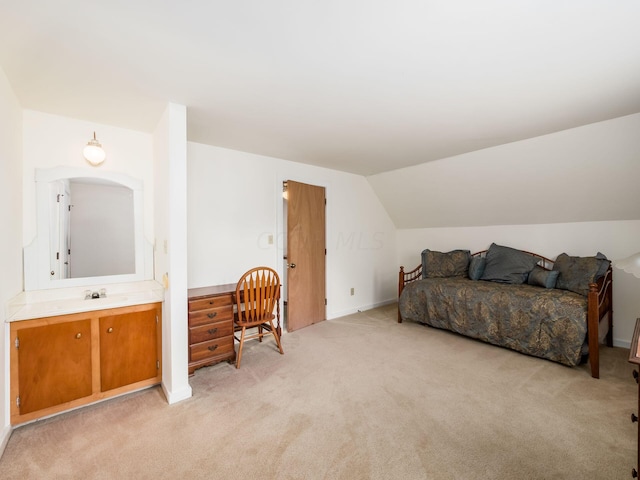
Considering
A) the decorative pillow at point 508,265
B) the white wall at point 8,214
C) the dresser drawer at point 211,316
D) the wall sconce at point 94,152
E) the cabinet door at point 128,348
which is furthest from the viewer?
the decorative pillow at point 508,265

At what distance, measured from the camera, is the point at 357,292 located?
4719 mm

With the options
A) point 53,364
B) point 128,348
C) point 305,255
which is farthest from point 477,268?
point 53,364

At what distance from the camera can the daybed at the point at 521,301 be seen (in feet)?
8.55

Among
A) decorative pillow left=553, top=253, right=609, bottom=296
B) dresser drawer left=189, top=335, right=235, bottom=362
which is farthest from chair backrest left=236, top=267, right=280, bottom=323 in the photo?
decorative pillow left=553, top=253, right=609, bottom=296

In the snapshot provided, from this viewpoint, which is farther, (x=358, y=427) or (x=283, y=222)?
(x=283, y=222)

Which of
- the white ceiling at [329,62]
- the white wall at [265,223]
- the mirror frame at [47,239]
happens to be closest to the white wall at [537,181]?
the white ceiling at [329,62]

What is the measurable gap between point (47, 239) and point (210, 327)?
148 cm

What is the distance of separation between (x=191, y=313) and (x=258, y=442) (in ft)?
4.11

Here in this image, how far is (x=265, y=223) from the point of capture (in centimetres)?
368

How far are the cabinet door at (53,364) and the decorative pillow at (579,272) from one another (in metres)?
4.46

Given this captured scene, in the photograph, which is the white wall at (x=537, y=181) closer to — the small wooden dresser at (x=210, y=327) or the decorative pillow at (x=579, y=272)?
the decorative pillow at (x=579, y=272)

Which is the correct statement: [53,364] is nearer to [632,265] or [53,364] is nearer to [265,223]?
[265,223]

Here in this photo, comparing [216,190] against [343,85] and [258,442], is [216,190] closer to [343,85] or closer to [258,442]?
[343,85]

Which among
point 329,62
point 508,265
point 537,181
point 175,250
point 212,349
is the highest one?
point 329,62
